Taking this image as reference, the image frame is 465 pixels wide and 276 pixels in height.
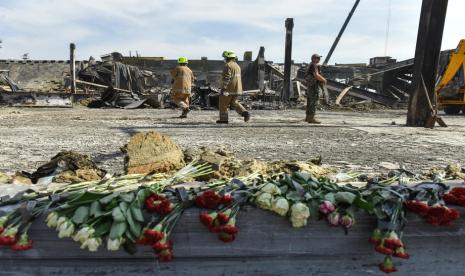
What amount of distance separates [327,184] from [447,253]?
29.3 inches

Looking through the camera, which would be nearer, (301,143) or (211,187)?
(211,187)

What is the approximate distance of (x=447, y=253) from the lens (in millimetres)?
2309

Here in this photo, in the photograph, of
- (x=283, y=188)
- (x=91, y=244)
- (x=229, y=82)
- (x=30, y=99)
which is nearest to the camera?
(x=91, y=244)

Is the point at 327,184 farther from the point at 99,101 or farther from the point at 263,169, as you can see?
the point at 99,101

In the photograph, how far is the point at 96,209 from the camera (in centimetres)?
205

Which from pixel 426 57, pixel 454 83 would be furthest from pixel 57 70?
pixel 426 57

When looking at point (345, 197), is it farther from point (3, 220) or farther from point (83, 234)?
point (3, 220)

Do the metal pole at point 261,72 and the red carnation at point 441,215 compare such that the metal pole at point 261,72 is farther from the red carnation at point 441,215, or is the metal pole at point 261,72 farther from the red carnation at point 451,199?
the red carnation at point 441,215

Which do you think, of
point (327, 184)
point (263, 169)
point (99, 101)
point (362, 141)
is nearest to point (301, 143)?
point (362, 141)

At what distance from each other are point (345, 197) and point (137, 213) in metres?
1.05

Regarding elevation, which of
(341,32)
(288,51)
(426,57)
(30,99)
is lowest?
(30,99)

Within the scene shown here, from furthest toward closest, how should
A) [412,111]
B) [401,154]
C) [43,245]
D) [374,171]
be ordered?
1. [412,111]
2. [401,154]
3. [374,171]
4. [43,245]

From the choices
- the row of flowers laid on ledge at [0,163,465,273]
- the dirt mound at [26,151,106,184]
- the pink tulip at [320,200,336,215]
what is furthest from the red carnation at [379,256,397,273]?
the dirt mound at [26,151,106,184]

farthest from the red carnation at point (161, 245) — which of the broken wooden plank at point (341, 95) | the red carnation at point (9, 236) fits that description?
the broken wooden plank at point (341, 95)
